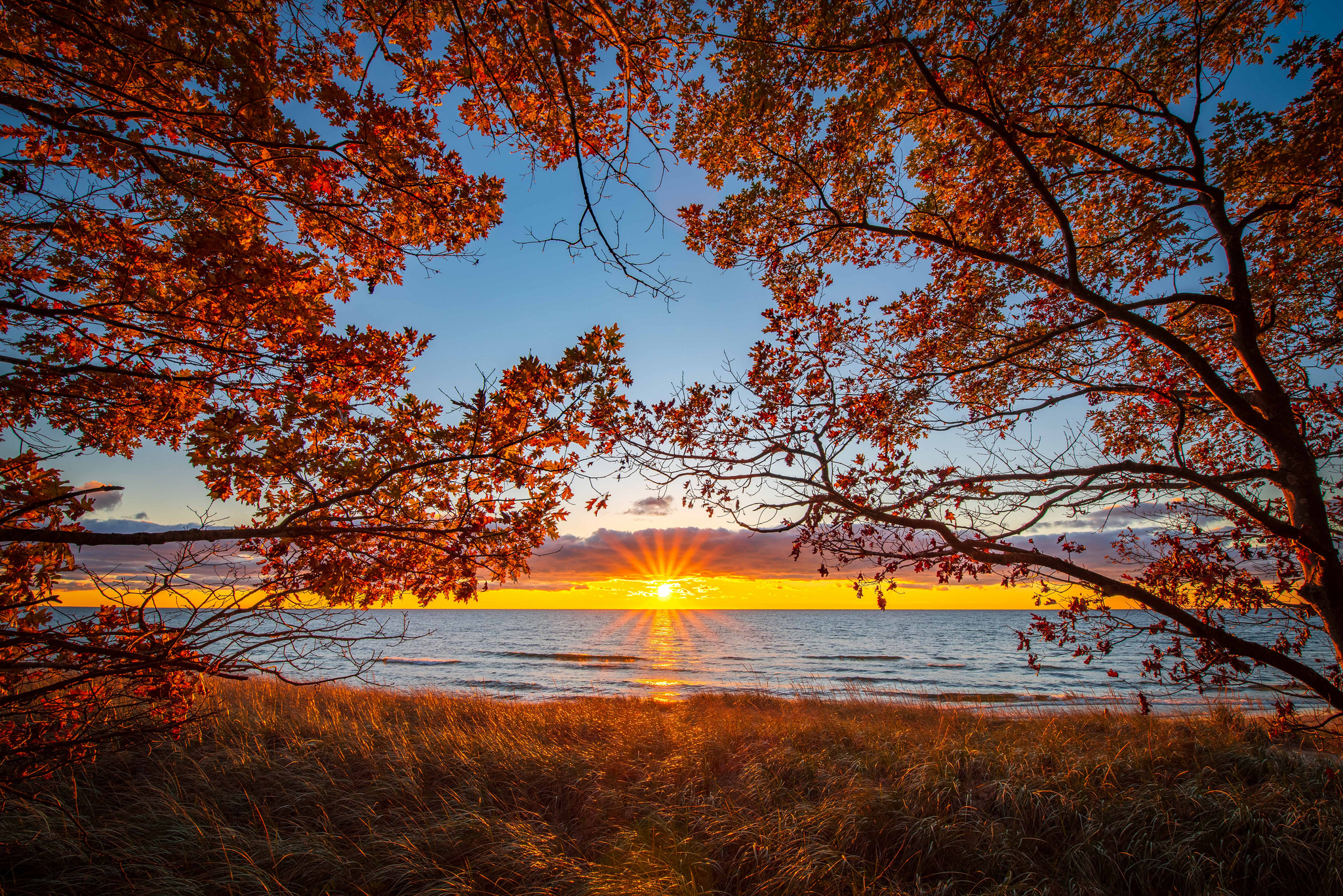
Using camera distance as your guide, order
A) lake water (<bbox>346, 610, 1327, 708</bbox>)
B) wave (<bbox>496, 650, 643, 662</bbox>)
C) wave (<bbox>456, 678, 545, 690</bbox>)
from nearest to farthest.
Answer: lake water (<bbox>346, 610, 1327, 708</bbox>), wave (<bbox>456, 678, 545, 690</bbox>), wave (<bbox>496, 650, 643, 662</bbox>)

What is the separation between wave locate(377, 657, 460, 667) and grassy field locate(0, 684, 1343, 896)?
26.6 metres

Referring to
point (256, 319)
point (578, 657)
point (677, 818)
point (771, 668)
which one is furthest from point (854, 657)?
point (256, 319)

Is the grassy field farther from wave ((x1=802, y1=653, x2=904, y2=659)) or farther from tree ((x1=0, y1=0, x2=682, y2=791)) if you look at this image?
wave ((x1=802, y1=653, x2=904, y2=659))

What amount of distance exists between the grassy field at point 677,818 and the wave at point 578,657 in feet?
88.9

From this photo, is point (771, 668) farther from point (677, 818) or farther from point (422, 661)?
point (677, 818)

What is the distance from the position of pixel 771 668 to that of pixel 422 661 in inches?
920

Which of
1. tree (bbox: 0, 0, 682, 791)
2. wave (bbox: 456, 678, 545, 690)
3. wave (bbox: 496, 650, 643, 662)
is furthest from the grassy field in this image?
wave (bbox: 496, 650, 643, 662)

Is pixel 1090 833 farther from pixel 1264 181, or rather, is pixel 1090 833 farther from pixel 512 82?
pixel 512 82

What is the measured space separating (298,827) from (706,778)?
4432 mm

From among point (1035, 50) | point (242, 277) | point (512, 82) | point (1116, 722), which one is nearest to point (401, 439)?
point (242, 277)

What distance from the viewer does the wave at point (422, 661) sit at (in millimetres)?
31203

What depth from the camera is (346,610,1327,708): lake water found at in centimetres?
2112

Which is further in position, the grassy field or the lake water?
the lake water

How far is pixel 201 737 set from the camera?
7254 millimetres
